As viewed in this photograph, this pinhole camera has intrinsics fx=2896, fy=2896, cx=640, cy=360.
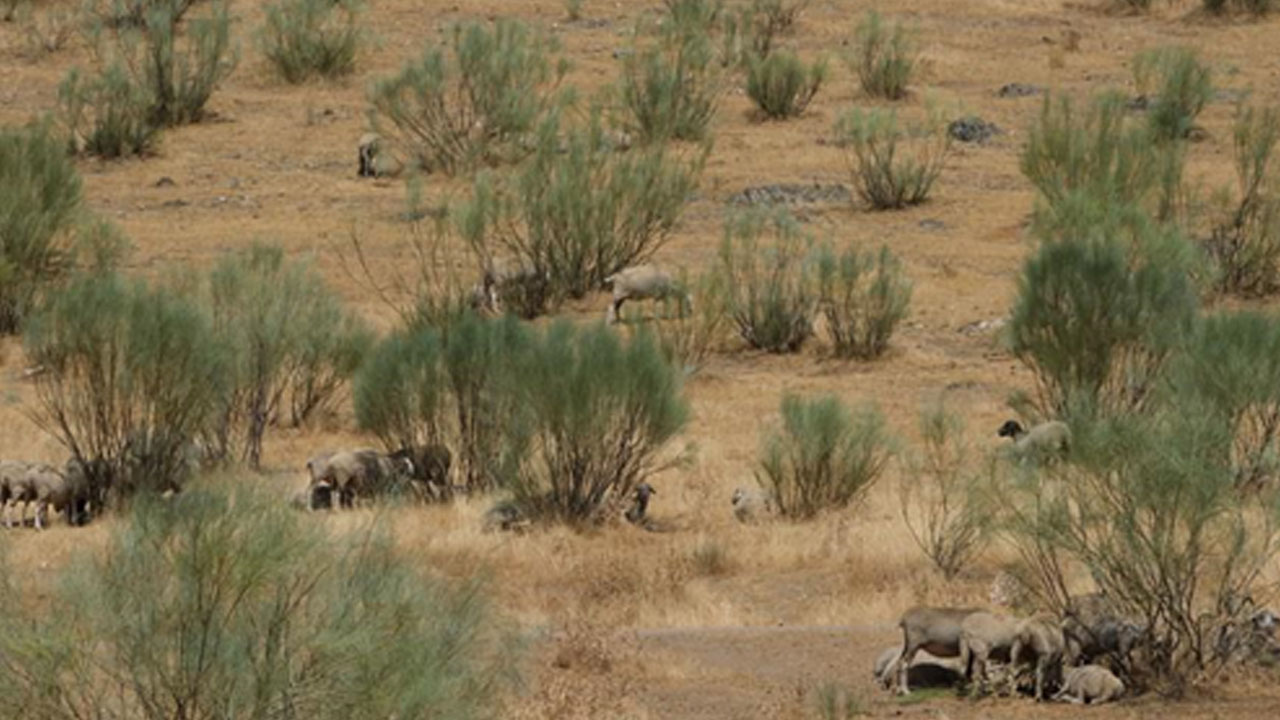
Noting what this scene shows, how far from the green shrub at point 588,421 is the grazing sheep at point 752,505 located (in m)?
0.87

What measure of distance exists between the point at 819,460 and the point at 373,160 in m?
17.1

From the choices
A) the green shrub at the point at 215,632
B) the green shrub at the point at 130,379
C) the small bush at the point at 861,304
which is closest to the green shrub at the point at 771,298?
the small bush at the point at 861,304

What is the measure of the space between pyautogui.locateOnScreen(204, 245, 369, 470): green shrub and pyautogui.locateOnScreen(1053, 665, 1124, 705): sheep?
37.8 ft

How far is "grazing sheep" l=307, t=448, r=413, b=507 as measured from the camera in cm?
2308

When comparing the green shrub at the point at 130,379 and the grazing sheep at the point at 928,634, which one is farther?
the green shrub at the point at 130,379

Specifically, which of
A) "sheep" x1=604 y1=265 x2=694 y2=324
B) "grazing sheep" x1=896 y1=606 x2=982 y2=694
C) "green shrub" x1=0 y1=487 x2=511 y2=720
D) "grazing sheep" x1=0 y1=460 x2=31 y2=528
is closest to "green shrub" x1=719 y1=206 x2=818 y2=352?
"sheep" x1=604 y1=265 x2=694 y2=324

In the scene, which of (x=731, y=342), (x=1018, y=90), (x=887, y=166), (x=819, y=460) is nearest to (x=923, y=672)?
(x=819, y=460)

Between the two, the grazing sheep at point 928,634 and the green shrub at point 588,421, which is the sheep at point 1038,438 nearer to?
the green shrub at point 588,421

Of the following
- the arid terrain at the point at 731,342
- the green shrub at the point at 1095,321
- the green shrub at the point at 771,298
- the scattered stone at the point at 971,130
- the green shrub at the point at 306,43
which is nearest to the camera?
the arid terrain at the point at 731,342

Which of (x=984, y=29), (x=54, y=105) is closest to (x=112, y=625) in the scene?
(x=54, y=105)

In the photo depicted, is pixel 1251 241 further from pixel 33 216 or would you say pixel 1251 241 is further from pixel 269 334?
pixel 33 216

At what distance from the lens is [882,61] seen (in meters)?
44.4

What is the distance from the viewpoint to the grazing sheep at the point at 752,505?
2311 cm

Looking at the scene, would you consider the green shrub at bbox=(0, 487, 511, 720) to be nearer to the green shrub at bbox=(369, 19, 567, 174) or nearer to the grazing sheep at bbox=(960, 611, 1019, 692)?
the grazing sheep at bbox=(960, 611, 1019, 692)
